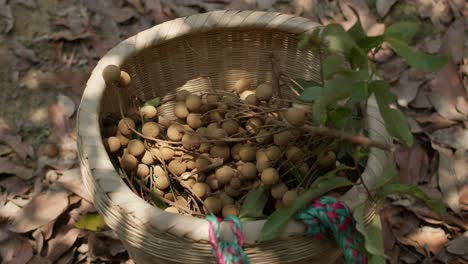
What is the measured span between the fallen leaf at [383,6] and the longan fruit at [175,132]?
38.9 inches

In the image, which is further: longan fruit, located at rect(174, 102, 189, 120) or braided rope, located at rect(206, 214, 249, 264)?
longan fruit, located at rect(174, 102, 189, 120)

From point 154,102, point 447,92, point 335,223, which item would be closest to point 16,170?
point 154,102

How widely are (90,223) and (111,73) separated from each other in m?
0.53

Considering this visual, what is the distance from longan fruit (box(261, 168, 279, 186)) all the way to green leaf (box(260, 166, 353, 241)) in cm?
15

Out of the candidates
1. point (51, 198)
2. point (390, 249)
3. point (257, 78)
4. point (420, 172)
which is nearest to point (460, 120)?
point (420, 172)

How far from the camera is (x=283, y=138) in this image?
3.54 feet

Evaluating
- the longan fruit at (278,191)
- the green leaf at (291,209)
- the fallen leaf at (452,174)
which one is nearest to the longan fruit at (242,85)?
the longan fruit at (278,191)

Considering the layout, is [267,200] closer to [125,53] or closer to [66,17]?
[125,53]

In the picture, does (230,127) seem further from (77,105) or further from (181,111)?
(77,105)

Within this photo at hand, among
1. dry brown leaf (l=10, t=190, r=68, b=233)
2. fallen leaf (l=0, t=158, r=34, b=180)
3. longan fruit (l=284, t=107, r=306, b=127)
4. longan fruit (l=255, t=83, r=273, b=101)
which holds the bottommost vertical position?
dry brown leaf (l=10, t=190, r=68, b=233)

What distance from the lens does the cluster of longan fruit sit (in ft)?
3.53

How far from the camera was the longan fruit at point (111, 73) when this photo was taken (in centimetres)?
108

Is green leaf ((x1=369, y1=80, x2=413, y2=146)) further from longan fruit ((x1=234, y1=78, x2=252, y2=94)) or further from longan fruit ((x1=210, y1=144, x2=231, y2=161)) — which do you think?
longan fruit ((x1=234, y1=78, x2=252, y2=94))

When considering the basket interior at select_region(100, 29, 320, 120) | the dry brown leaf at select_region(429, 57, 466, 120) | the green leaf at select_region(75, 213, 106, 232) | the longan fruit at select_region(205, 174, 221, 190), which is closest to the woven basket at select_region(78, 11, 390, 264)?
the basket interior at select_region(100, 29, 320, 120)
